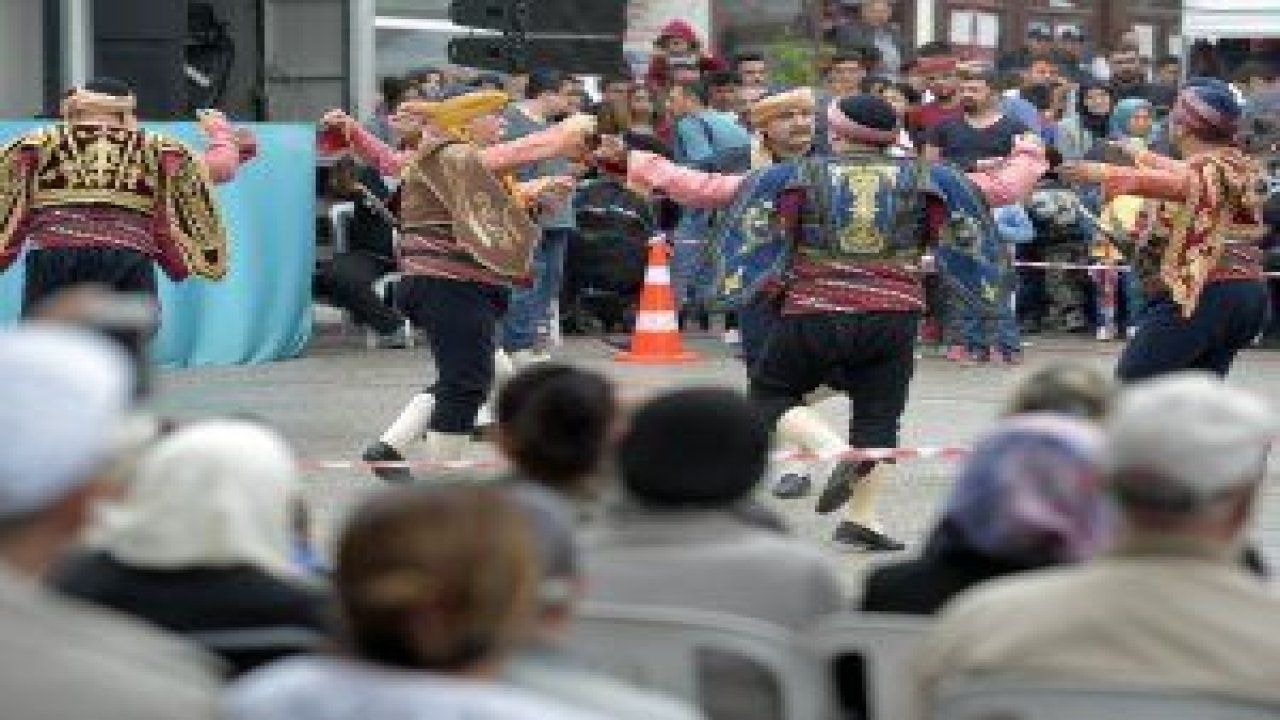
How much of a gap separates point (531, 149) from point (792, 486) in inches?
65.2

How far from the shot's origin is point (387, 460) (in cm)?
1389

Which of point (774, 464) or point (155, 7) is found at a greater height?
point (155, 7)

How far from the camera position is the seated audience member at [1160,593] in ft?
16.2

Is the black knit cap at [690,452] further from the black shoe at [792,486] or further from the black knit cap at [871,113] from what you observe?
the black shoe at [792,486]

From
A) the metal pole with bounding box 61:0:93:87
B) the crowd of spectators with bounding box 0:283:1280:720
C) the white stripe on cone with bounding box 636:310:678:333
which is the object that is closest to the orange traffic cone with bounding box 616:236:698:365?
the white stripe on cone with bounding box 636:310:678:333

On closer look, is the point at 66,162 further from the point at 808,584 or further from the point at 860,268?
the point at 808,584

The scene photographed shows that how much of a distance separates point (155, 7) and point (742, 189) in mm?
10549

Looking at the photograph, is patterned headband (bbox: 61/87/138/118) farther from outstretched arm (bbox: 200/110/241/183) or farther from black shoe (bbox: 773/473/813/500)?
black shoe (bbox: 773/473/813/500)

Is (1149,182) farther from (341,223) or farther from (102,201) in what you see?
(341,223)

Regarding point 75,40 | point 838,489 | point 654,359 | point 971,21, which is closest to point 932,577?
point 838,489

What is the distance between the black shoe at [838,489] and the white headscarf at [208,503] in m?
6.80

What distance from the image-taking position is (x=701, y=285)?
12.4 meters

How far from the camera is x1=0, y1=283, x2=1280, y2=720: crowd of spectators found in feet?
13.5

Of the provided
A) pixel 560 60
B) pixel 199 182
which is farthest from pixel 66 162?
pixel 560 60
